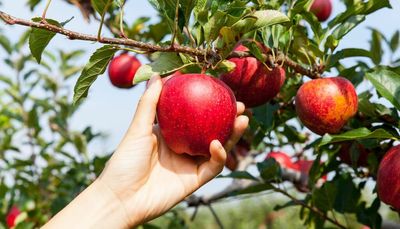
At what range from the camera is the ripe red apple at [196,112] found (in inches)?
57.5

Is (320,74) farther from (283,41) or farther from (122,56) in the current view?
(122,56)

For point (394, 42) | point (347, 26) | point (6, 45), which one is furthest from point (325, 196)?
point (6, 45)

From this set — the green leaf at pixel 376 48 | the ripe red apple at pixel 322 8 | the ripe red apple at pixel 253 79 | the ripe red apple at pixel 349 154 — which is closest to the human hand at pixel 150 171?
the ripe red apple at pixel 253 79

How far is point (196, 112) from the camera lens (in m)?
1.46

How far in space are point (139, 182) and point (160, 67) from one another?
0.35 metres

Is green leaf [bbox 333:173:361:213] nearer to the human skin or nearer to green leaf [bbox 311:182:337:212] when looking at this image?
green leaf [bbox 311:182:337:212]

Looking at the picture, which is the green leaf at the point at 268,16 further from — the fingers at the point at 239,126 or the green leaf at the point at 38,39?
the green leaf at the point at 38,39

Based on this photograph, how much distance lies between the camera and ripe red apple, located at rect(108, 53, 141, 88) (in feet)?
10.2

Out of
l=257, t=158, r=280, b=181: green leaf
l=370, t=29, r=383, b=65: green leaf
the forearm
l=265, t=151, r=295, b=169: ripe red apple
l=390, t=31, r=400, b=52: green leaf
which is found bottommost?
l=265, t=151, r=295, b=169: ripe red apple

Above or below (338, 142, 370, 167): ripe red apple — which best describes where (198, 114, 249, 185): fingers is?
above

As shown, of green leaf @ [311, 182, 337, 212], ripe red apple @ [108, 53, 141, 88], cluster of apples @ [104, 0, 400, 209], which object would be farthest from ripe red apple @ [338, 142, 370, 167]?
ripe red apple @ [108, 53, 141, 88]

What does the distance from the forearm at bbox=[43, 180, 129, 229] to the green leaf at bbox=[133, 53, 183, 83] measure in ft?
1.19

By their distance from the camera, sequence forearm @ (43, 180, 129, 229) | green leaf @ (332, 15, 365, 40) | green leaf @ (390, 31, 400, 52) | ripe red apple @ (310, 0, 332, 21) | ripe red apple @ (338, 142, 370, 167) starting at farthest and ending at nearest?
ripe red apple @ (310, 0, 332, 21) → green leaf @ (390, 31, 400, 52) → ripe red apple @ (338, 142, 370, 167) → green leaf @ (332, 15, 365, 40) → forearm @ (43, 180, 129, 229)

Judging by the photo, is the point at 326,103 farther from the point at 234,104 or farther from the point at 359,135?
the point at 234,104
